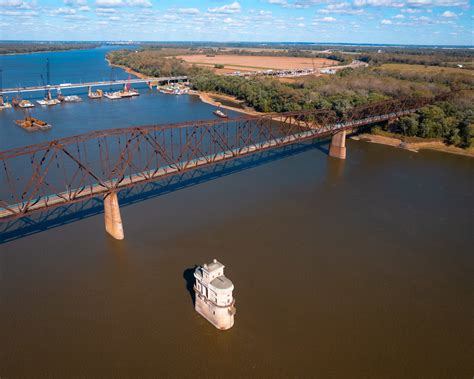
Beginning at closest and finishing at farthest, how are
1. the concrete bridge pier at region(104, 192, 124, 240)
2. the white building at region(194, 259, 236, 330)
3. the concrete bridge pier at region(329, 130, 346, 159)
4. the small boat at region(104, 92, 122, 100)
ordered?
the white building at region(194, 259, 236, 330)
the concrete bridge pier at region(104, 192, 124, 240)
the concrete bridge pier at region(329, 130, 346, 159)
the small boat at region(104, 92, 122, 100)

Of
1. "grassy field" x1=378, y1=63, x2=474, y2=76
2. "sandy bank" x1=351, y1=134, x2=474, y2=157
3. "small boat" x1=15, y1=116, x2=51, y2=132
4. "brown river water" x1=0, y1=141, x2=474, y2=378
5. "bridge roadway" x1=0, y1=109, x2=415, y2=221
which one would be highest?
"grassy field" x1=378, y1=63, x2=474, y2=76

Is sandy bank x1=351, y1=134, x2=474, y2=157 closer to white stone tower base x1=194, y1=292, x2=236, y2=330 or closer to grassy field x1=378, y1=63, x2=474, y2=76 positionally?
white stone tower base x1=194, y1=292, x2=236, y2=330

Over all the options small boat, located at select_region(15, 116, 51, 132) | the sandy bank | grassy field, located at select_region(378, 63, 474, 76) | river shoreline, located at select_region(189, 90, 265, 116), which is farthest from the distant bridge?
grassy field, located at select_region(378, 63, 474, 76)

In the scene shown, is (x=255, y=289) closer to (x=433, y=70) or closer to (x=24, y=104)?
(x=24, y=104)

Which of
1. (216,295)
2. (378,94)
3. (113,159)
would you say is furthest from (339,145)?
(216,295)

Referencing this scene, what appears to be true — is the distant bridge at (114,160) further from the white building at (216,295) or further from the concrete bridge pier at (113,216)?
the white building at (216,295)

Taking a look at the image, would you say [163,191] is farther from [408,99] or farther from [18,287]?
[408,99]

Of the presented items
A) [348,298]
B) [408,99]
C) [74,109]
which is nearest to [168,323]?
[348,298]
